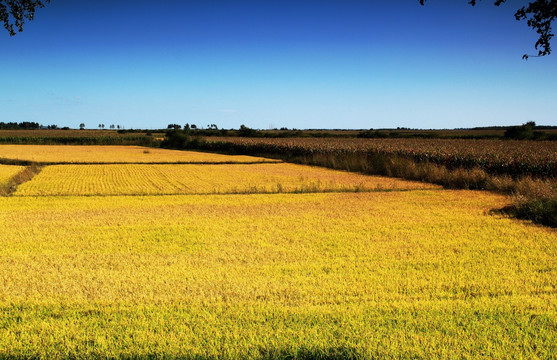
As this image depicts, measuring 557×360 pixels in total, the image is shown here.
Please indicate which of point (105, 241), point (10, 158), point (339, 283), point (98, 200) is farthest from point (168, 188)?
point (10, 158)

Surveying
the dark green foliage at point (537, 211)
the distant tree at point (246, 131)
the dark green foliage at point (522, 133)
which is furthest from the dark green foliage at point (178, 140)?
the dark green foliage at point (537, 211)

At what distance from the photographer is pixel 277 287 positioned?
24.1ft

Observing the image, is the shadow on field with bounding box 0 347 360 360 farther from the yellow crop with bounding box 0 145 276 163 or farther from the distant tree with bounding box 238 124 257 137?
the distant tree with bounding box 238 124 257 137

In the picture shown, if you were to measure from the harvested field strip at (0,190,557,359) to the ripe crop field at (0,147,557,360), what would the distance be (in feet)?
0.09

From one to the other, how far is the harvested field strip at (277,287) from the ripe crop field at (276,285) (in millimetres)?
→ 28

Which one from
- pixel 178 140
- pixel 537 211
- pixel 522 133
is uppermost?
pixel 522 133

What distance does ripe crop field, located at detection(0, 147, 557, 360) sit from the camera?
5.34 metres

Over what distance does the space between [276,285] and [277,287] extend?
0.12 meters

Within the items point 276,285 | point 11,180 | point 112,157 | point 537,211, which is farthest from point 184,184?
point 112,157

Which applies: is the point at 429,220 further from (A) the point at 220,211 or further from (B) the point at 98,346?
(B) the point at 98,346

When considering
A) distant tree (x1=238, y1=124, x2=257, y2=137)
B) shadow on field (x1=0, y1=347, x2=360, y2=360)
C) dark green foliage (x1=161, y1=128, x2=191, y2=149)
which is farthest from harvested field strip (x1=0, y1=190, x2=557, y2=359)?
distant tree (x1=238, y1=124, x2=257, y2=137)

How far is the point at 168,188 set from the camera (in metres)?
23.6

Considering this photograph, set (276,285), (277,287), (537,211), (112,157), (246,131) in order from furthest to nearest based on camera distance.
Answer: (246,131), (112,157), (537,211), (276,285), (277,287)

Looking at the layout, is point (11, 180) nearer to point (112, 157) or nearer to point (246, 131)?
point (112, 157)
